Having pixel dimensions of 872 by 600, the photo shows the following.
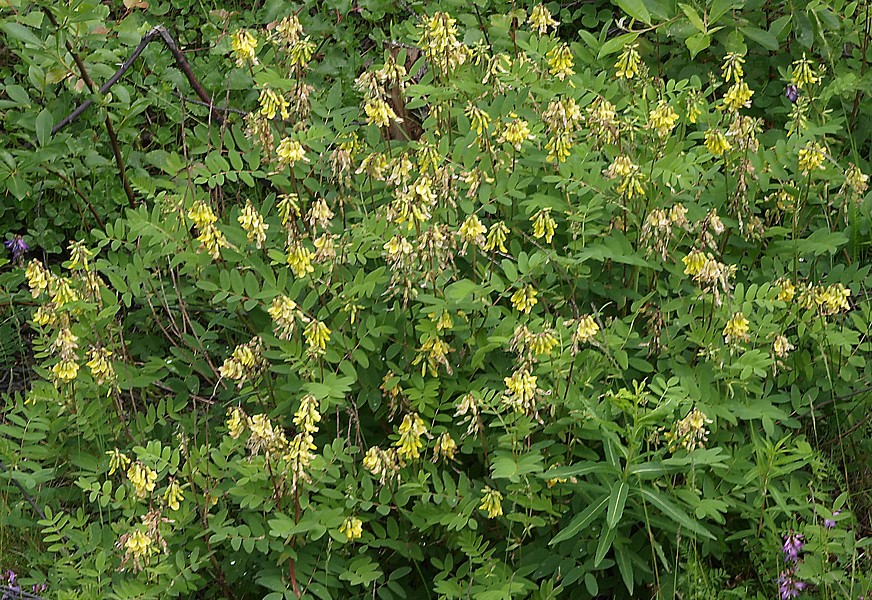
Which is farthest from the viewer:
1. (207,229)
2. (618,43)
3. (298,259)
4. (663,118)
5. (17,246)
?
(17,246)

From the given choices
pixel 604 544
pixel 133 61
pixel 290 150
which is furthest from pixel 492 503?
pixel 133 61

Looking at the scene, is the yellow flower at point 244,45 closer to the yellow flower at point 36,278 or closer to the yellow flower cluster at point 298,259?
the yellow flower cluster at point 298,259

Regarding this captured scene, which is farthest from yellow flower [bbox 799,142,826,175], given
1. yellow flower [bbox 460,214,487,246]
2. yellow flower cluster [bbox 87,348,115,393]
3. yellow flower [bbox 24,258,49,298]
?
yellow flower [bbox 24,258,49,298]

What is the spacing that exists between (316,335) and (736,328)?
100 cm

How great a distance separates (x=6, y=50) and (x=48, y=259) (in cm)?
96

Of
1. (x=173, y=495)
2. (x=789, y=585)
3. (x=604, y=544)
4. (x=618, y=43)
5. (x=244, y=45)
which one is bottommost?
(x=789, y=585)

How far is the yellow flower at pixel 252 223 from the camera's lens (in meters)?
2.71

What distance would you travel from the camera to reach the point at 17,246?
13.4ft

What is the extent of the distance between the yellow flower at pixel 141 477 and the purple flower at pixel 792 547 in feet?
4.90

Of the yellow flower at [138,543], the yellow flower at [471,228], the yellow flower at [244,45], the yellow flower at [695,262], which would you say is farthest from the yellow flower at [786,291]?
the yellow flower at [138,543]

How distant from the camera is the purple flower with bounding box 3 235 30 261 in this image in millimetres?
3992

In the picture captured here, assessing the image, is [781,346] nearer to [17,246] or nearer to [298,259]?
[298,259]

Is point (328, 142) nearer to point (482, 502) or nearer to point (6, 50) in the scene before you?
point (482, 502)

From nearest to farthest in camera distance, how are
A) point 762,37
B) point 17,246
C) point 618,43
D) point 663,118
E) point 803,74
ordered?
point 663,118
point 803,74
point 618,43
point 762,37
point 17,246
